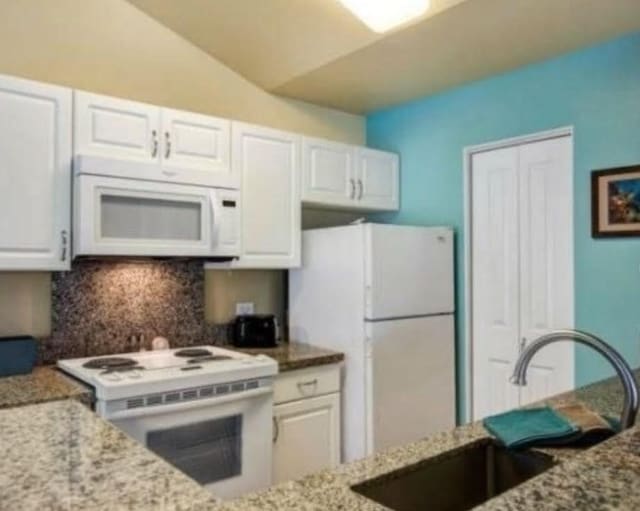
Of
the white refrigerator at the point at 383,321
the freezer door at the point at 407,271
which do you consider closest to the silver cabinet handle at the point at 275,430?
the white refrigerator at the point at 383,321

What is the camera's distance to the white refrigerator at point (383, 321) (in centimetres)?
275

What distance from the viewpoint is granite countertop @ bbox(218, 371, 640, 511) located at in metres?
0.75

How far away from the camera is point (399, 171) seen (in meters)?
3.53

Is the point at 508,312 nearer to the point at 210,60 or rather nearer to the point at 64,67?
the point at 210,60

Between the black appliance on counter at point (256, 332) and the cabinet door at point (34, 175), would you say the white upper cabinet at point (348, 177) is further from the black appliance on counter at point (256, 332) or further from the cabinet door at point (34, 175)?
the cabinet door at point (34, 175)

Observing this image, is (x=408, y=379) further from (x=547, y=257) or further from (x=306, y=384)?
(x=547, y=257)

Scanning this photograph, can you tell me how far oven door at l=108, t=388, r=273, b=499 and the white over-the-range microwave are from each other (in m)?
0.71

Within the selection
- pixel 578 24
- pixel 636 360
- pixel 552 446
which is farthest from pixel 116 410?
pixel 578 24

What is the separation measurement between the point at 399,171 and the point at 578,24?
4.63 feet

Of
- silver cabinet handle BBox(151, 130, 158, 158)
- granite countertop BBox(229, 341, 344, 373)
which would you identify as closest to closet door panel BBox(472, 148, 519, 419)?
granite countertop BBox(229, 341, 344, 373)

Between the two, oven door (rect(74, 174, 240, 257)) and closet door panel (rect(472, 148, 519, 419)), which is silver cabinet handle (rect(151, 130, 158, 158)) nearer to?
oven door (rect(74, 174, 240, 257))

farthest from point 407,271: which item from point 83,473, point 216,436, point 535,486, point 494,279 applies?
point 83,473

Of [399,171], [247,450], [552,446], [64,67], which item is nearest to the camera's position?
[552,446]

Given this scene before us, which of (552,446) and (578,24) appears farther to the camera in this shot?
(578,24)
